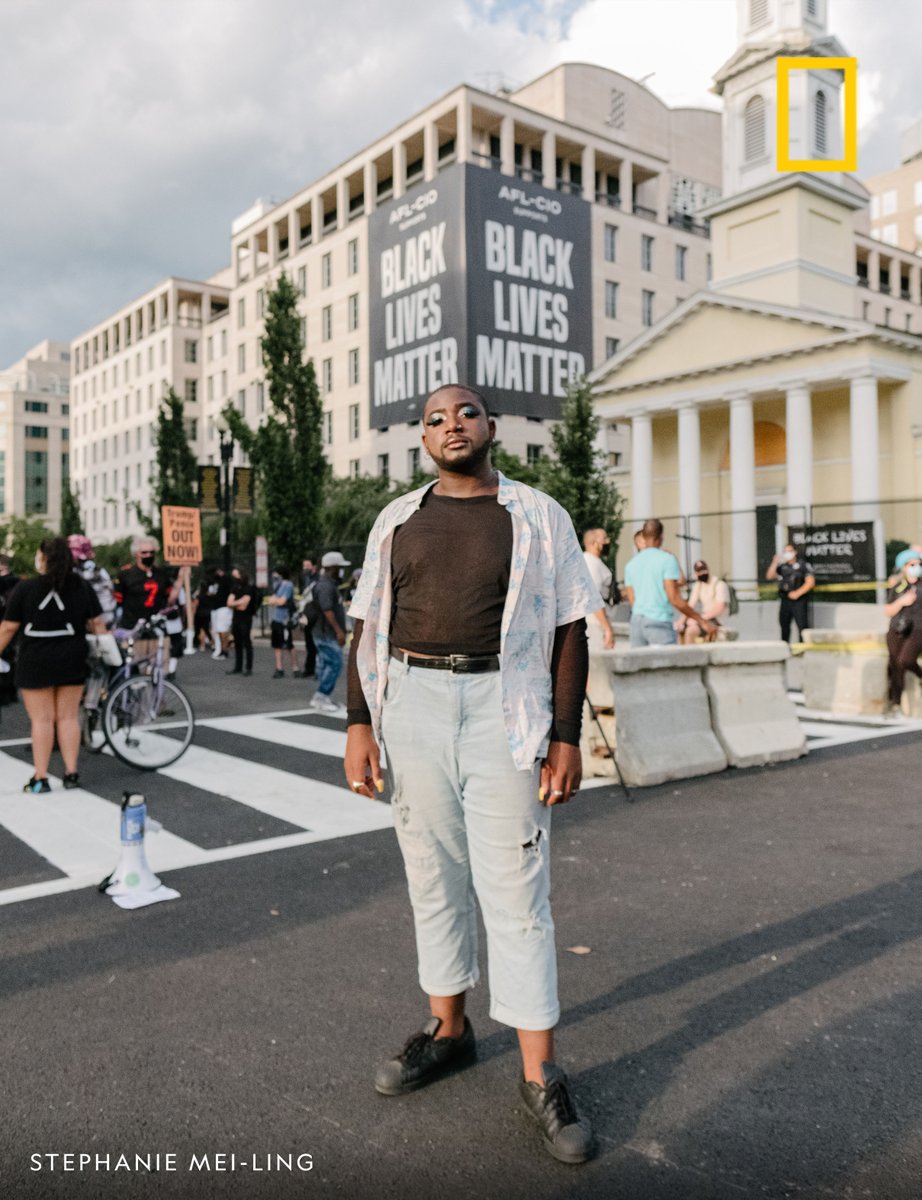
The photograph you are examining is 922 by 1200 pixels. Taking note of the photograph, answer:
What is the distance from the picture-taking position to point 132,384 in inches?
3570

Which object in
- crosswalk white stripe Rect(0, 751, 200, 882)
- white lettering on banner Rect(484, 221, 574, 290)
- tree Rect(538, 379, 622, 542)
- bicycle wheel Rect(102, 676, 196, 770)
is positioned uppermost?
white lettering on banner Rect(484, 221, 574, 290)

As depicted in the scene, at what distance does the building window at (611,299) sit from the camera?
199ft

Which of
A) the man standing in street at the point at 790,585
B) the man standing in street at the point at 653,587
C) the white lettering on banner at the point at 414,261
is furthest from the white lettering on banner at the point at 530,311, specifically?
the man standing in street at the point at 653,587

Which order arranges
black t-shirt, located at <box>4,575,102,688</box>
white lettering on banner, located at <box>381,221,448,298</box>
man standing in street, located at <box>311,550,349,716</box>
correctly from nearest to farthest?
black t-shirt, located at <box>4,575,102,688</box>, man standing in street, located at <box>311,550,349,716</box>, white lettering on banner, located at <box>381,221,448,298</box>

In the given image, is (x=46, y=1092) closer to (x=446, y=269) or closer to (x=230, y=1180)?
(x=230, y=1180)

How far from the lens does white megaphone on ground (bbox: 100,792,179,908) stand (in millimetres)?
4926

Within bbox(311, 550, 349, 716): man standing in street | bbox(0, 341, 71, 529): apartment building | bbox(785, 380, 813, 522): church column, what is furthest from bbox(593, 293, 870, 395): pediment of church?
bbox(0, 341, 71, 529): apartment building

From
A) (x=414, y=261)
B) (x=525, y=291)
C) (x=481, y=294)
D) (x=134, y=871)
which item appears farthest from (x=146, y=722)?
(x=414, y=261)

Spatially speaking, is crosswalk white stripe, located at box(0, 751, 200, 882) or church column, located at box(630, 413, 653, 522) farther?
church column, located at box(630, 413, 653, 522)

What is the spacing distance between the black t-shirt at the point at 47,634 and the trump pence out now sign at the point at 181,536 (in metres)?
13.9

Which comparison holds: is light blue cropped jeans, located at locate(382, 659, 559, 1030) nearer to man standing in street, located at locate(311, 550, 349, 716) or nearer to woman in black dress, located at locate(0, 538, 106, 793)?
woman in black dress, located at locate(0, 538, 106, 793)

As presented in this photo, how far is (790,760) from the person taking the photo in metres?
8.83

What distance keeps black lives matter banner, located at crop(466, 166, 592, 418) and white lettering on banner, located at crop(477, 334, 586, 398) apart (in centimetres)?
5

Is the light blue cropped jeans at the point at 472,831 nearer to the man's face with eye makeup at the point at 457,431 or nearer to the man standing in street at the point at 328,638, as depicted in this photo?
A: the man's face with eye makeup at the point at 457,431
